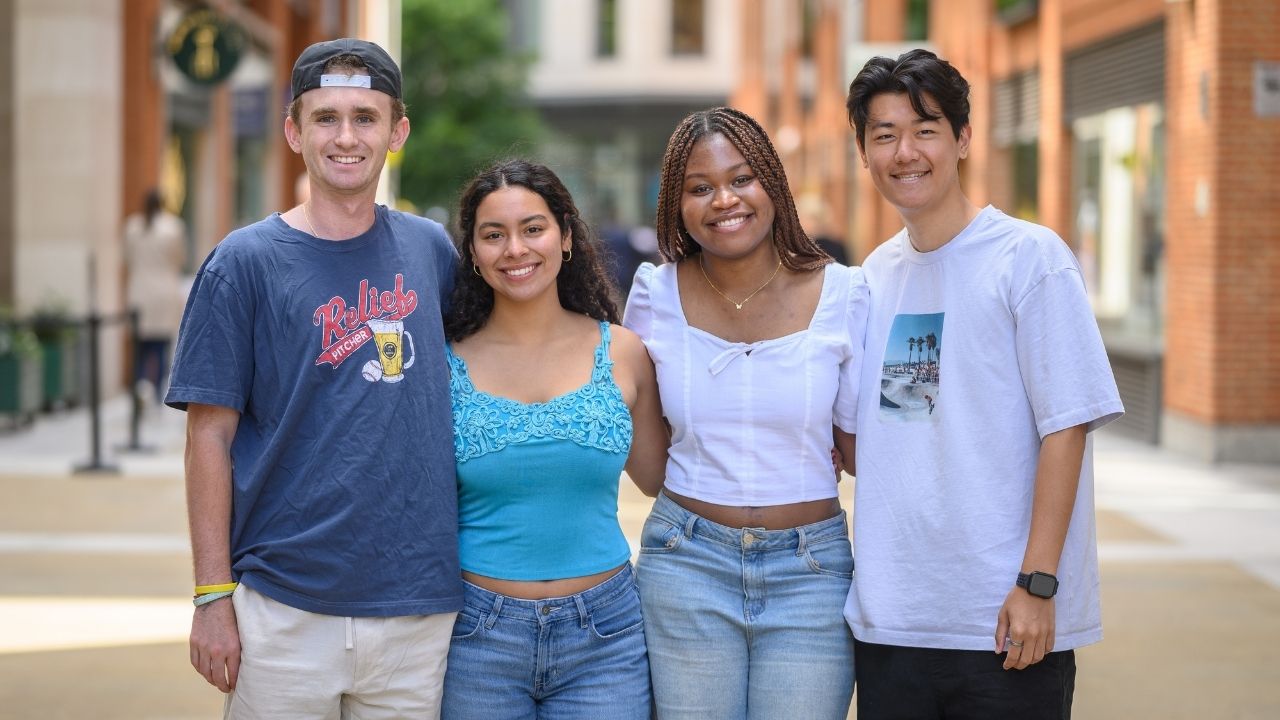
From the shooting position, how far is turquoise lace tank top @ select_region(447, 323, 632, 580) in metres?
3.36

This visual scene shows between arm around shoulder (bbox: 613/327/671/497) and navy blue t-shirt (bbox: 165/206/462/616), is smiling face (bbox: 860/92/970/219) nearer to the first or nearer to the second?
arm around shoulder (bbox: 613/327/671/497)

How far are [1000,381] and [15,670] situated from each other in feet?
15.2

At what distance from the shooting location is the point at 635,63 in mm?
58938

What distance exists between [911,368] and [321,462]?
4.38 feet

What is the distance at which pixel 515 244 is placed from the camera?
11.5 ft

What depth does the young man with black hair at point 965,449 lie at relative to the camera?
3188mm

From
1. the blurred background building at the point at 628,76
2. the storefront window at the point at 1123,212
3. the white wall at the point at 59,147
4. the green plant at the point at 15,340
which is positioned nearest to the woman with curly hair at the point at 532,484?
the storefront window at the point at 1123,212

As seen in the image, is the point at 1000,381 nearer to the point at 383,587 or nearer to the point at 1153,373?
the point at 383,587

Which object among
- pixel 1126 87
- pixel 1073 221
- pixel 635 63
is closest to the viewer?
pixel 1126 87

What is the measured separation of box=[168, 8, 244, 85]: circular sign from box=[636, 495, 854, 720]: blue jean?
14306 millimetres

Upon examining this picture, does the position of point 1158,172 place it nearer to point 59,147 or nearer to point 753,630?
point 59,147

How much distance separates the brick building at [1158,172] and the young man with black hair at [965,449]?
9423 mm

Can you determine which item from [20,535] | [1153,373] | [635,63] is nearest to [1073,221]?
[1153,373]

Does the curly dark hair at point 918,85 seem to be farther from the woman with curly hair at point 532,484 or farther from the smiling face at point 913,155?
the woman with curly hair at point 532,484
